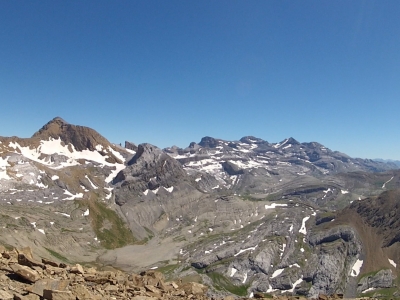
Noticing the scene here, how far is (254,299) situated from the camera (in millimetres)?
34812

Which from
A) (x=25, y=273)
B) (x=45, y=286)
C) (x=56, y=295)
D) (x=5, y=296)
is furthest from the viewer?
(x=25, y=273)

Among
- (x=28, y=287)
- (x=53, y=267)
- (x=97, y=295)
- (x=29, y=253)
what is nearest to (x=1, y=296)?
(x=28, y=287)

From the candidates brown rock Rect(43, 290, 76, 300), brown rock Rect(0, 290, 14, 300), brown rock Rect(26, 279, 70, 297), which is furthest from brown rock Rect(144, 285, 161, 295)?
brown rock Rect(0, 290, 14, 300)

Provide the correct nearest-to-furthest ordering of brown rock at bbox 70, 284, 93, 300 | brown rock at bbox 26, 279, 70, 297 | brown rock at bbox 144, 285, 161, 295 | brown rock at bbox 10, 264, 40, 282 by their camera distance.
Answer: brown rock at bbox 26, 279, 70, 297
brown rock at bbox 70, 284, 93, 300
brown rock at bbox 10, 264, 40, 282
brown rock at bbox 144, 285, 161, 295

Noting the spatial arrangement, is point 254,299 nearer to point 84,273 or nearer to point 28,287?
point 84,273

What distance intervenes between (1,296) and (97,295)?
630 cm

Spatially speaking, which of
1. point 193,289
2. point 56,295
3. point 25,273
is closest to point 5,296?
point 56,295

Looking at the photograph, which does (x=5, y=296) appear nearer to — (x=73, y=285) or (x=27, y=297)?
(x=27, y=297)

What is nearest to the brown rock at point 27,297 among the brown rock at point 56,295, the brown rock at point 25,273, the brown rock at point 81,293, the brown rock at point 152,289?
the brown rock at point 56,295

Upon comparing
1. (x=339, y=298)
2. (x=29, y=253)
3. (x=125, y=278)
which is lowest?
(x=339, y=298)

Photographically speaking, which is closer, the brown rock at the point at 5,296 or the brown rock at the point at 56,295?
the brown rock at the point at 5,296

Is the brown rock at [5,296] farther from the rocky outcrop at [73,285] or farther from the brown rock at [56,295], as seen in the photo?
the brown rock at [56,295]

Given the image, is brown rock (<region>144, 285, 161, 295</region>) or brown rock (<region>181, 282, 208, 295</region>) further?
brown rock (<region>181, 282, 208, 295</region>)

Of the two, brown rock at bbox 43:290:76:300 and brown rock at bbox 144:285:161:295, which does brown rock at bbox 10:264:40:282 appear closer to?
brown rock at bbox 43:290:76:300
